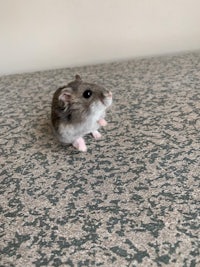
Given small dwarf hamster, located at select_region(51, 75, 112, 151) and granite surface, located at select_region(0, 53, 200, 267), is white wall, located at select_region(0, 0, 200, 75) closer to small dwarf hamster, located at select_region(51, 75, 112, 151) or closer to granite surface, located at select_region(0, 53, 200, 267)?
granite surface, located at select_region(0, 53, 200, 267)

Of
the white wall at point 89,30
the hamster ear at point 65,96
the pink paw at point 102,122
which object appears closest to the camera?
the hamster ear at point 65,96

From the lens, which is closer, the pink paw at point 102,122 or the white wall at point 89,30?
the pink paw at point 102,122

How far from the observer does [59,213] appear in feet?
2.35

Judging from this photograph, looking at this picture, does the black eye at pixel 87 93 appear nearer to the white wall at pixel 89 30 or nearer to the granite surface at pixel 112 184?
the granite surface at pixel 112 184

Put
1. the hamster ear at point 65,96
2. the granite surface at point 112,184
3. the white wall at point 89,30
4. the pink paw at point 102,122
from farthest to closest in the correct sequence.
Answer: the white wall at point 89,30 < the pink paw at point 102,122 < the hamster ear at point 65,96 < the granite surface at point 112,184

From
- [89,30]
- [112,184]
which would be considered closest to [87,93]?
[112,184]

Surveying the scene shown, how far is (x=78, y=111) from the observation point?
3.15 feet

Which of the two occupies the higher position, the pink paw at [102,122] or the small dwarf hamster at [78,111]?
the small dwarf hamster at [78,111]

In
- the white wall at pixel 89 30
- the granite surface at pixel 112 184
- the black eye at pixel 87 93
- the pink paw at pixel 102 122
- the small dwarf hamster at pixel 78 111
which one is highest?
the white wall at pixel 89 30

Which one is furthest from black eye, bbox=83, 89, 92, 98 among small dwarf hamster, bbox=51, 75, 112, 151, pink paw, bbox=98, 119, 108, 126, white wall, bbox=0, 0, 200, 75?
white wall, bbox=0, 0, 200, 75

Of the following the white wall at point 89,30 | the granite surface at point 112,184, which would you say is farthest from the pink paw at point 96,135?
the white wall at point 89,30

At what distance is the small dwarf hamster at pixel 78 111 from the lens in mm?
957

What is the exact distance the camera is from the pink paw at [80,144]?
96 centimetres

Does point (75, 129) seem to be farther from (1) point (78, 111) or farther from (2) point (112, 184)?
(2) point (112, 184)
